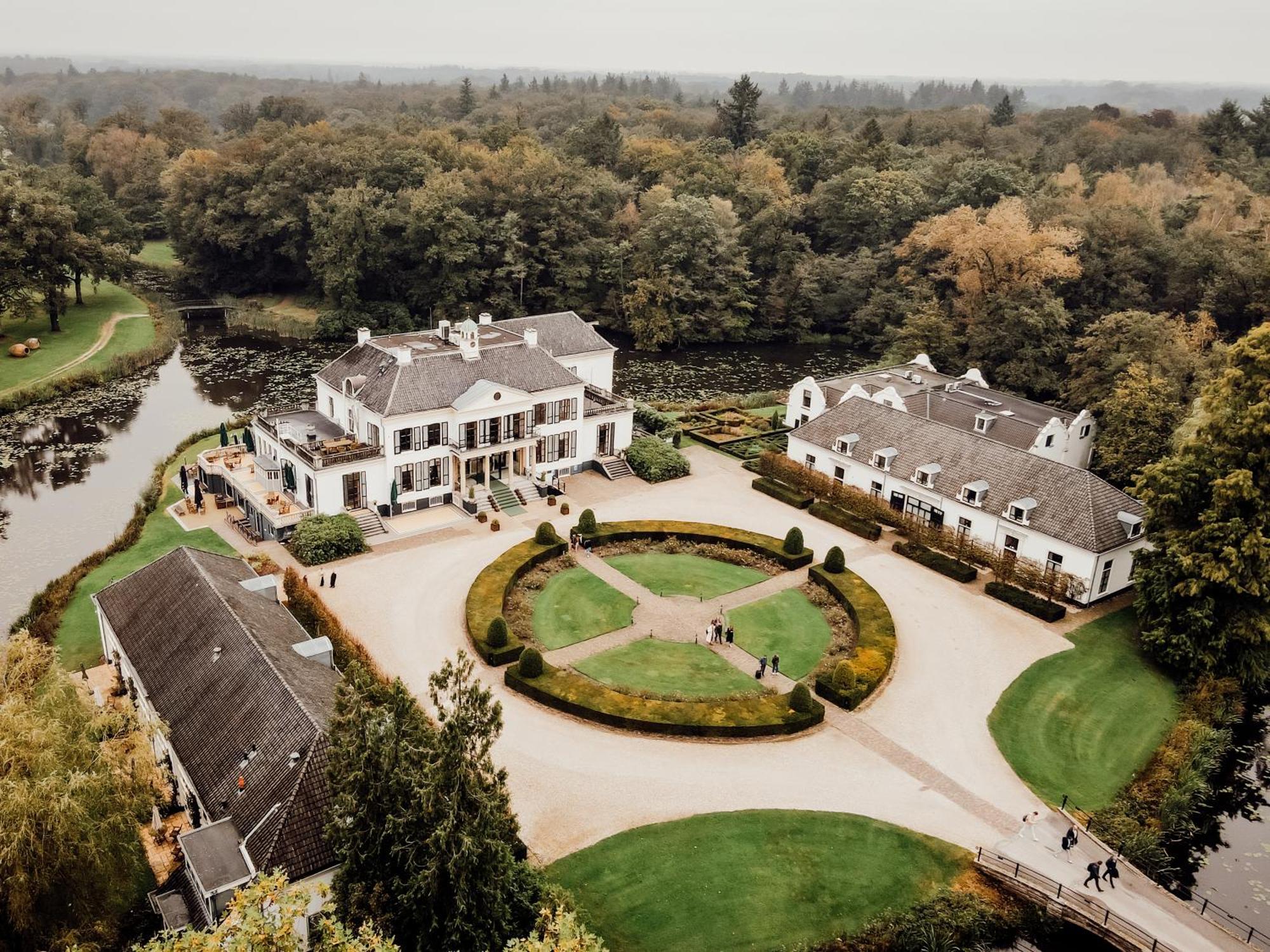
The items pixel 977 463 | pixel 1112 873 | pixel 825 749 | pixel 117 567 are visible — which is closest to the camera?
pixel 1112 873

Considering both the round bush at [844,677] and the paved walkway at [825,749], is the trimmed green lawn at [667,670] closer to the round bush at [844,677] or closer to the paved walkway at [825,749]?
the paved walkway at [825,749]

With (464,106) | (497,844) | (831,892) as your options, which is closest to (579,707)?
(831,892)

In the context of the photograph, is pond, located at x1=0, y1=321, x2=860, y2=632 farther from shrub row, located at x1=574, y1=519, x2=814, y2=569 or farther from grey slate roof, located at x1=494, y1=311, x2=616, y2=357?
shrub row, located at x1=574, y1=519, x2=814, y2=569

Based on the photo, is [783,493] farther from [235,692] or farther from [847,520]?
→ [235,692]

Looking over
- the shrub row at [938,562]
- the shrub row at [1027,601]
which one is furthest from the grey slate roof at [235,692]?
the shrub row at [1027,601]

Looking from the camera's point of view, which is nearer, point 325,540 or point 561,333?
point 325,540

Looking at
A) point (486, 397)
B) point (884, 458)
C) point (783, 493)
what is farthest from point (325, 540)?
point (884, 458)
